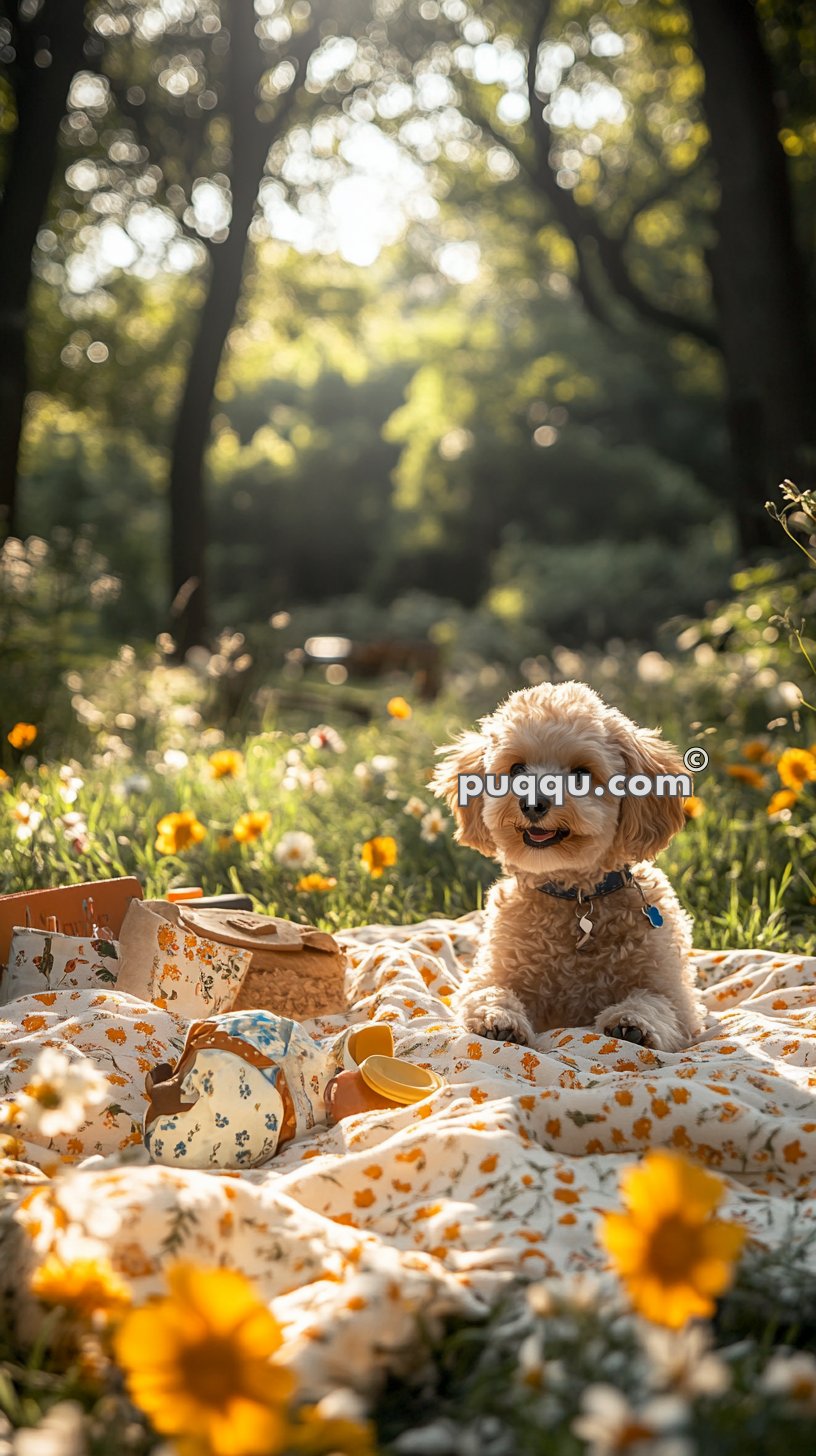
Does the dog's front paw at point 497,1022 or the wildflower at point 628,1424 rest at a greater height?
the wildflower at point 628,1424

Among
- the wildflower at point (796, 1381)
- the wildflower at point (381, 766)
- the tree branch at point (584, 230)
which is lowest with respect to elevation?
the wildflower at point (796, 1381)

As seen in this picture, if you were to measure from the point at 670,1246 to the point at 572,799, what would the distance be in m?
1.63

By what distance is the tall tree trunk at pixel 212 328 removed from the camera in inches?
480

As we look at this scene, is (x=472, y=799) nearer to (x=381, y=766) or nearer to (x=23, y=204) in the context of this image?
(x=381, y=766)

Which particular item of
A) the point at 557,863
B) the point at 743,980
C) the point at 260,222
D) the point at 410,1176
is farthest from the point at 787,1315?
the point at 260,222

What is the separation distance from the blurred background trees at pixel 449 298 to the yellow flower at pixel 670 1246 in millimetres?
6299

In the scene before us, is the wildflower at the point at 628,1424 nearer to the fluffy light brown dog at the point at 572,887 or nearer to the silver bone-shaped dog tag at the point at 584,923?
the fluffy light brown dog at the point at 572,887

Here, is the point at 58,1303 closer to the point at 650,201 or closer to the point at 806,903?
the point at 806,903

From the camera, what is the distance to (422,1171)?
2.16m

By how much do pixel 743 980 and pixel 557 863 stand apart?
3.50 feet

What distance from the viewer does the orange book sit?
3412 mm

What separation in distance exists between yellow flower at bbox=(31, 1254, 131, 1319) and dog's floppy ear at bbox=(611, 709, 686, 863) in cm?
170

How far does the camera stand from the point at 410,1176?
7.11 feet

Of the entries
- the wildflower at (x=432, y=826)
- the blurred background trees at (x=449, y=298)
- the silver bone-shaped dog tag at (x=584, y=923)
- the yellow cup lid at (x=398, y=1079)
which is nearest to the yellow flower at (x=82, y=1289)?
the yellow cup lid at (x=398, y=1079)
